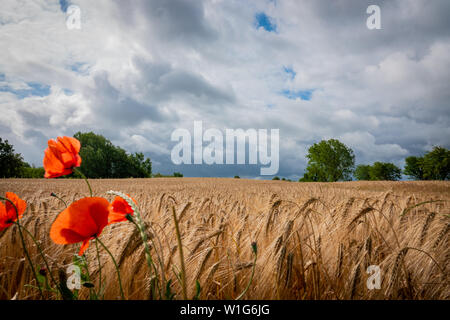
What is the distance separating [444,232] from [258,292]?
1.30 metres

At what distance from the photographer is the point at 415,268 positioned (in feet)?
4.47

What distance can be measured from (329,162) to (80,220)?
49106 millimetres

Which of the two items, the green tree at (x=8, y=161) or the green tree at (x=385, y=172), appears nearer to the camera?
the green tree at (x=8, y=161)

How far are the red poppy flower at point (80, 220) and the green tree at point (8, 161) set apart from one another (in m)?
50.4

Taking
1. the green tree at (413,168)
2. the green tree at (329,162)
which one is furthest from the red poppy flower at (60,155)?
the green tree at (413,168)

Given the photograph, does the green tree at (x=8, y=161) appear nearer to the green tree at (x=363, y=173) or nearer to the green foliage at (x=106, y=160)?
the green foliage at (x=106, y=160)

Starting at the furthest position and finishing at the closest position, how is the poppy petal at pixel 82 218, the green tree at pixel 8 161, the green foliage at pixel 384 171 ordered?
the green foliage at pixel 384 171 < the green tree at pixel 8 161 < the poppy petal at pixel 82 218

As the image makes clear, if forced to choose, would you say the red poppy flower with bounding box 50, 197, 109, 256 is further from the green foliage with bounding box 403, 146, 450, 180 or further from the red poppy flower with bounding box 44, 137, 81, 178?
the green foliage with bounding box 403, 146, 450, 180

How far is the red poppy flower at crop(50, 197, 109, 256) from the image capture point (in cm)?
77

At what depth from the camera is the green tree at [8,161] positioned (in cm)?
3797

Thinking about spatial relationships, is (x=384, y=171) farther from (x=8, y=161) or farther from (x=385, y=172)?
(x=8, y=161)

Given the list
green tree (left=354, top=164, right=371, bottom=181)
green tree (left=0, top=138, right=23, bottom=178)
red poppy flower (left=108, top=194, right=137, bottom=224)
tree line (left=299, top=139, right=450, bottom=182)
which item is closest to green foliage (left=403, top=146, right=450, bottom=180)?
tree line (left=299, top=139, right=450, bottom=182)
